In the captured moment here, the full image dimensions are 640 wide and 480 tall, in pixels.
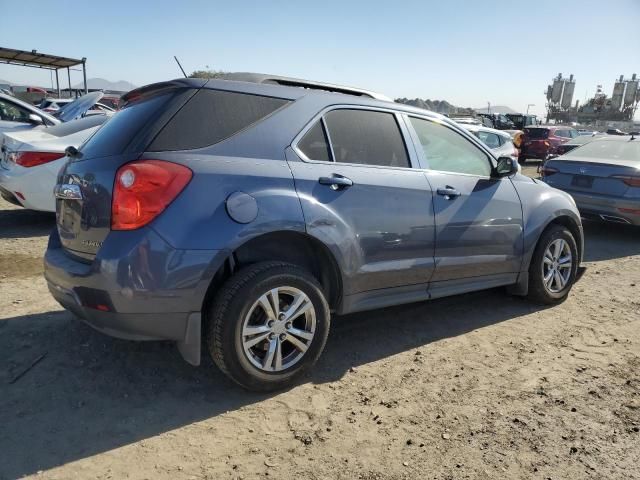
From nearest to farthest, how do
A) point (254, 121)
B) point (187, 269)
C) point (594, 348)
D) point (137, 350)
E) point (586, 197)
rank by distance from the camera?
point (187, 269) → point (254, 121) → point (137, 350) → point (594, 348) → point (586, 197)

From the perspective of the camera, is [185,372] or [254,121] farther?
[185,372]

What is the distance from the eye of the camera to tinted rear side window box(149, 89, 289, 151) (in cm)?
281

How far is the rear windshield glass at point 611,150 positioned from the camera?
7885 mm

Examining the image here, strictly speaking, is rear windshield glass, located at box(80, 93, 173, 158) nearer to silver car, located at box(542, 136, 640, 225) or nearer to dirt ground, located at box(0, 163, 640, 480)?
dirt ground, located at box(0, 163, 640, 480)

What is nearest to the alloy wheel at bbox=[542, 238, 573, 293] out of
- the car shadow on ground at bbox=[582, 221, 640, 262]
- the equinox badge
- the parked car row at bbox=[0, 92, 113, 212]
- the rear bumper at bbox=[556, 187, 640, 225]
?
the car shadow on ground at bbox=[582, 221, 640, 262]

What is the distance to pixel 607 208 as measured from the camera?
7.38 m

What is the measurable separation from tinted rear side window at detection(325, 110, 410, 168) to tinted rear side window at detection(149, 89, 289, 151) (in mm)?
474

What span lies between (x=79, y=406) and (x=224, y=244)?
1220mm

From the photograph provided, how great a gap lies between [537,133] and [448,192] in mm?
18483

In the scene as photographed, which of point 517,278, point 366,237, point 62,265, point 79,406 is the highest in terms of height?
point 366,237

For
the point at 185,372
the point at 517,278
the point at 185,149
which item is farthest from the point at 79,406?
the point at 517,278

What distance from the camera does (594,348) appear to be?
3857 mm

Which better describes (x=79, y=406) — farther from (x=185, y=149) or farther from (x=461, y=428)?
(x=461, y=428)

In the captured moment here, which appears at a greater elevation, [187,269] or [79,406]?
[187,269]
